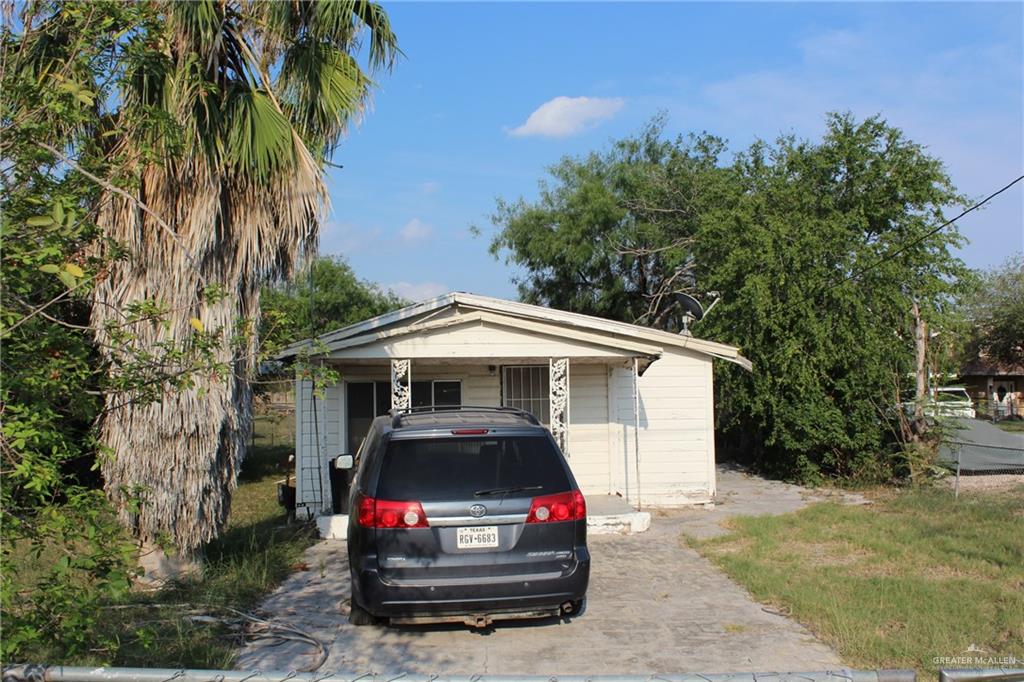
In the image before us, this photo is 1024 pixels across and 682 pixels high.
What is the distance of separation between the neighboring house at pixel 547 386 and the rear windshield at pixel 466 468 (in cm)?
581

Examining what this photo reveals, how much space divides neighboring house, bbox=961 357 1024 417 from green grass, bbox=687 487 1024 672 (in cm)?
3227

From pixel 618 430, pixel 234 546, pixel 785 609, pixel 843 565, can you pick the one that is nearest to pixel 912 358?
pixel 618 430

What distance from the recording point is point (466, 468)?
6176 mm

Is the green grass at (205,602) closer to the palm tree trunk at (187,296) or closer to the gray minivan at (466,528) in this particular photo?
the palm tree trunk at (187,296)

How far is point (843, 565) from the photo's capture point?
8.98 metres

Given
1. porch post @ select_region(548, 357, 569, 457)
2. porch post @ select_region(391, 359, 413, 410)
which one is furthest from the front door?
porch post @ select_region(548, 357, 569, 457)

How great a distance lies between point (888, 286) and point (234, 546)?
526 inches

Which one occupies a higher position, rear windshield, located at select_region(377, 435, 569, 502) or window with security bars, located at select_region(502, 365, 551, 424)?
window with security bars, located at select_region(502, 365, 551, 424)

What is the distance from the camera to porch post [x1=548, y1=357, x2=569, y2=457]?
1209cm

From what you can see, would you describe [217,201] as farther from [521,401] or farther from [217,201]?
[521,401]

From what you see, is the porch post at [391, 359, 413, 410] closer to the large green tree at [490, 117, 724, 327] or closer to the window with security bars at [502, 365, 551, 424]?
the window with security bars at [502, 365, 551, 424]

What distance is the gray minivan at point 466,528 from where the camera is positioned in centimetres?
584

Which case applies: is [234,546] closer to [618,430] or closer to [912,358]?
[618,430]

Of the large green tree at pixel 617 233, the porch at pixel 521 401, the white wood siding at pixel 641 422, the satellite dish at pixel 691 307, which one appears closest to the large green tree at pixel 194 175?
the porch at pixel 521 401
